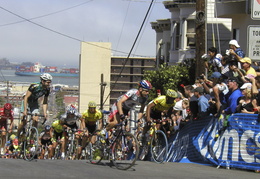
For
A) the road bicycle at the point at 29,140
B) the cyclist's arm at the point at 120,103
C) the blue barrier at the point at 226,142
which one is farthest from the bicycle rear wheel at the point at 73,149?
the cyclist's arm at the point at 120,103

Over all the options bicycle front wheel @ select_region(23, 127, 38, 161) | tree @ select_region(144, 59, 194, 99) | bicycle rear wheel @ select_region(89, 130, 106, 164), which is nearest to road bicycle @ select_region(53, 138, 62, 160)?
bicycle rear wheel @ select_region(89, 130, 106, 164)

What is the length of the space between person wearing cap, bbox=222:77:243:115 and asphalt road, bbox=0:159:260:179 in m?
1.36

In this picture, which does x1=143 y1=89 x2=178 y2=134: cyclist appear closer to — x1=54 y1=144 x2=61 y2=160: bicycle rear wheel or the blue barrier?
the blue barrier

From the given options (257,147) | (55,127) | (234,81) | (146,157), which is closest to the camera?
(257,147)

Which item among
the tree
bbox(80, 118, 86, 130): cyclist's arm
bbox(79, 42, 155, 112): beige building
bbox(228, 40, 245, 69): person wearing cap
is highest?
bbox(79, 42, 155, 112): beige building

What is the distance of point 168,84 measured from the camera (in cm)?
3784

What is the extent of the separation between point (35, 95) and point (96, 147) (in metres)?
1.96

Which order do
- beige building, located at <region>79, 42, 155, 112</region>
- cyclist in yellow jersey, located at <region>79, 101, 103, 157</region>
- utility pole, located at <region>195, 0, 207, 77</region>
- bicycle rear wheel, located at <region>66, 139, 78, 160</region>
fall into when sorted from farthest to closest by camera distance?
beige building, located at <region>79, 42, 155, 112</region> → utility pole, located at <region>195, 0, 207, 77</region> → bicycle rear wheel, located at <region>66, 139, 78, 160</region> → cyclist in yellow jersey, located at <region>79, 101, 103, 157</region>

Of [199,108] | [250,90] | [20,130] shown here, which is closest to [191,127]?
[199,108]

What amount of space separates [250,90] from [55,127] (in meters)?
7.09

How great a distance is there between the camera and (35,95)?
43.6 ft

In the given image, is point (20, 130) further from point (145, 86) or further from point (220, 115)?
point (220, 115)

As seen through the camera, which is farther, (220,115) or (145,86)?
(220,115)

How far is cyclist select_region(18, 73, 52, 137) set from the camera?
42.7 ft
